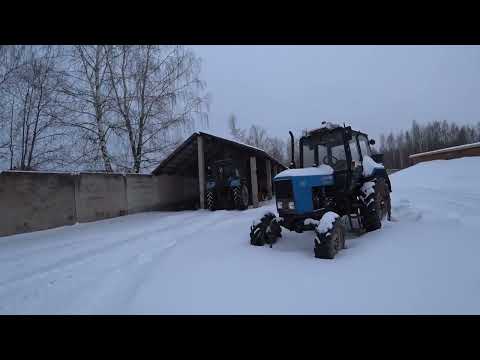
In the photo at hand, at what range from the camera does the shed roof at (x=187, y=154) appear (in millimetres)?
12781

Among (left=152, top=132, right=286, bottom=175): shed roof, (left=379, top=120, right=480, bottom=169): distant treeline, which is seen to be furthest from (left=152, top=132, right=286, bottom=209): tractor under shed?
(left=379, top=120, right=480, bottom=169): distant treeline

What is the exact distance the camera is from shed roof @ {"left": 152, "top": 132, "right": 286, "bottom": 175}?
41.9ft

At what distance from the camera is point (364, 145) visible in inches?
242

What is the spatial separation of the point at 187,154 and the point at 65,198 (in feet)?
24.2

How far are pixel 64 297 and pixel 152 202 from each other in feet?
34.7

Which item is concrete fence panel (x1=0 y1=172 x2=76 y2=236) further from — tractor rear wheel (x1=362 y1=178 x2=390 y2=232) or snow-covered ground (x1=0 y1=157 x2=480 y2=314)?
tractor rear wheel (x1=362 y1=178 x2=390 y2=232)

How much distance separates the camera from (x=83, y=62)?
42.1 ft

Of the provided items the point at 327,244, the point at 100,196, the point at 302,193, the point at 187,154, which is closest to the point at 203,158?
the point at 187,154

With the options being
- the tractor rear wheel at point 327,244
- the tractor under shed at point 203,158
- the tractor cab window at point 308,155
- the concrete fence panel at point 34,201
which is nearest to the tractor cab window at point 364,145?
the tractor cab window at point 308,155

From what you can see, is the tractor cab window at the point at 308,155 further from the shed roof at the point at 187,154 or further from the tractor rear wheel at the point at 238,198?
the shed roof at the point at 187,154

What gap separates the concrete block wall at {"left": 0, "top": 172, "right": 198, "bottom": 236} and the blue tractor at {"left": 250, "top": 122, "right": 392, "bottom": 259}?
274 inches

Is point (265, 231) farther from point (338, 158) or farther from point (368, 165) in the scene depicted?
Answer: point (368, 165)
